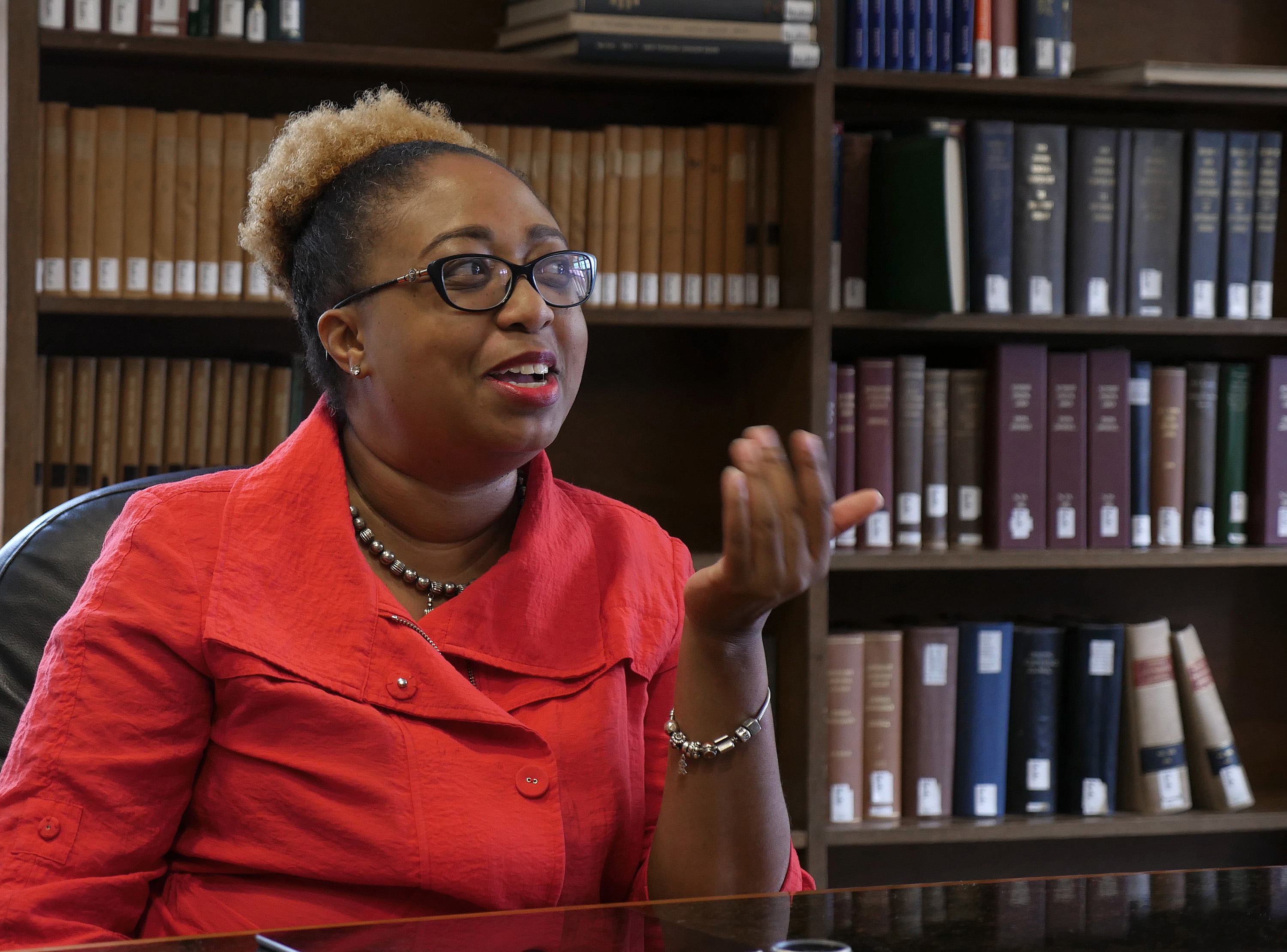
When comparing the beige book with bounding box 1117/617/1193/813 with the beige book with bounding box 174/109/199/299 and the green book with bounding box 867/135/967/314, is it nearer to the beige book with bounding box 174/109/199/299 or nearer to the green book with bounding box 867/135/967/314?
the green book with bounding box 867/135/967/314

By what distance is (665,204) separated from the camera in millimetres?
2121

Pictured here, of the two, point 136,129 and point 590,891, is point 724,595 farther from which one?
point 136,129

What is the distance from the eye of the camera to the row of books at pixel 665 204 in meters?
2.10

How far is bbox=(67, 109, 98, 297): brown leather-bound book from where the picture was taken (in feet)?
6.43

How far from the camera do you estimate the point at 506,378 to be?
1103 millimetres

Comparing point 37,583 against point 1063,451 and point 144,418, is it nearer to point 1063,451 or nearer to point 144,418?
point 144,418

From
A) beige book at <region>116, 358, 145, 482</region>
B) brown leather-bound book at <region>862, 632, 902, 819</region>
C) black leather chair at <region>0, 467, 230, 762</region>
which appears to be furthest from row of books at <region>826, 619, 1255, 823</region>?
black leather chair at <region>0, 467, 230, 762</region>

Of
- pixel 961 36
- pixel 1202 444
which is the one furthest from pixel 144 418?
pixel 1202 444

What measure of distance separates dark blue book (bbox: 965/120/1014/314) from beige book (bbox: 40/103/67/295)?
1433mm

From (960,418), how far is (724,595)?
141cm

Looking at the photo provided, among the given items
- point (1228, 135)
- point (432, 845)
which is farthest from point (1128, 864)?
point (432, 845)

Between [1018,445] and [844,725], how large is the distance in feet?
1.85

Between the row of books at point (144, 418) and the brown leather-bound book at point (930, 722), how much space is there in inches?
44.8

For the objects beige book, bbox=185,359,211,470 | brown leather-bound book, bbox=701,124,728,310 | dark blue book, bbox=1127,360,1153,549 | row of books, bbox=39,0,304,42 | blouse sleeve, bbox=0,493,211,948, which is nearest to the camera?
blouse sleeve, bbox=0,493,211,948
